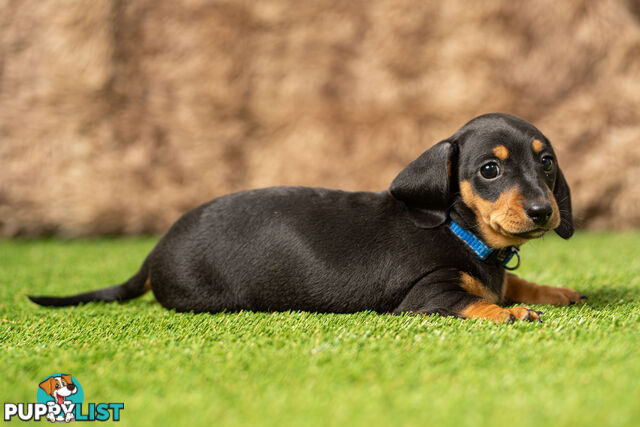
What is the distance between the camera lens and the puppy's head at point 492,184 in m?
2.06

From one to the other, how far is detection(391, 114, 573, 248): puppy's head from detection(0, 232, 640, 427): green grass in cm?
36

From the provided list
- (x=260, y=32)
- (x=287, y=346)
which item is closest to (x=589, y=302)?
(x=287, y=346)

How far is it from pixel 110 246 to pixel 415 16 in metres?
3.29

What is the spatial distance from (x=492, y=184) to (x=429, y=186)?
0.24m

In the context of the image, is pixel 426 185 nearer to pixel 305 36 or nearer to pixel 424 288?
pixel 424 288

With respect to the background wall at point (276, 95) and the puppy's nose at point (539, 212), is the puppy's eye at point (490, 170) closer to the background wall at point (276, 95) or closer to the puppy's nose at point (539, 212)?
the puppy's nose at point (539, 212)

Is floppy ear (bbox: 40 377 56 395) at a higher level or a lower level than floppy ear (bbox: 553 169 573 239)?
lower

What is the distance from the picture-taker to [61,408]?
1361 millimetres

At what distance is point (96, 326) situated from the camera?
2.13 m

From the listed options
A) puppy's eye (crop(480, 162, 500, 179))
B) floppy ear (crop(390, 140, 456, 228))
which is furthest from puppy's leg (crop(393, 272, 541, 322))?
puppy's eye (crop(480, 162, 500, 179))

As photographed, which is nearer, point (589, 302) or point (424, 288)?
point (424, 288)

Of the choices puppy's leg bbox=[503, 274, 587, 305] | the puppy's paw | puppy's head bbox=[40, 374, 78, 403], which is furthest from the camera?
puppy's leg bbox=[503, 274, 587, 305]

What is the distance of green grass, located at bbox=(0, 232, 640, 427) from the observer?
1.24 m

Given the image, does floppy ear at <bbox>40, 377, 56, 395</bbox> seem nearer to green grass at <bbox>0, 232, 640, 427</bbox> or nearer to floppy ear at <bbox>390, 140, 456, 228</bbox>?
green grass at <bbox>0, 232, 640, 427</bbox>
